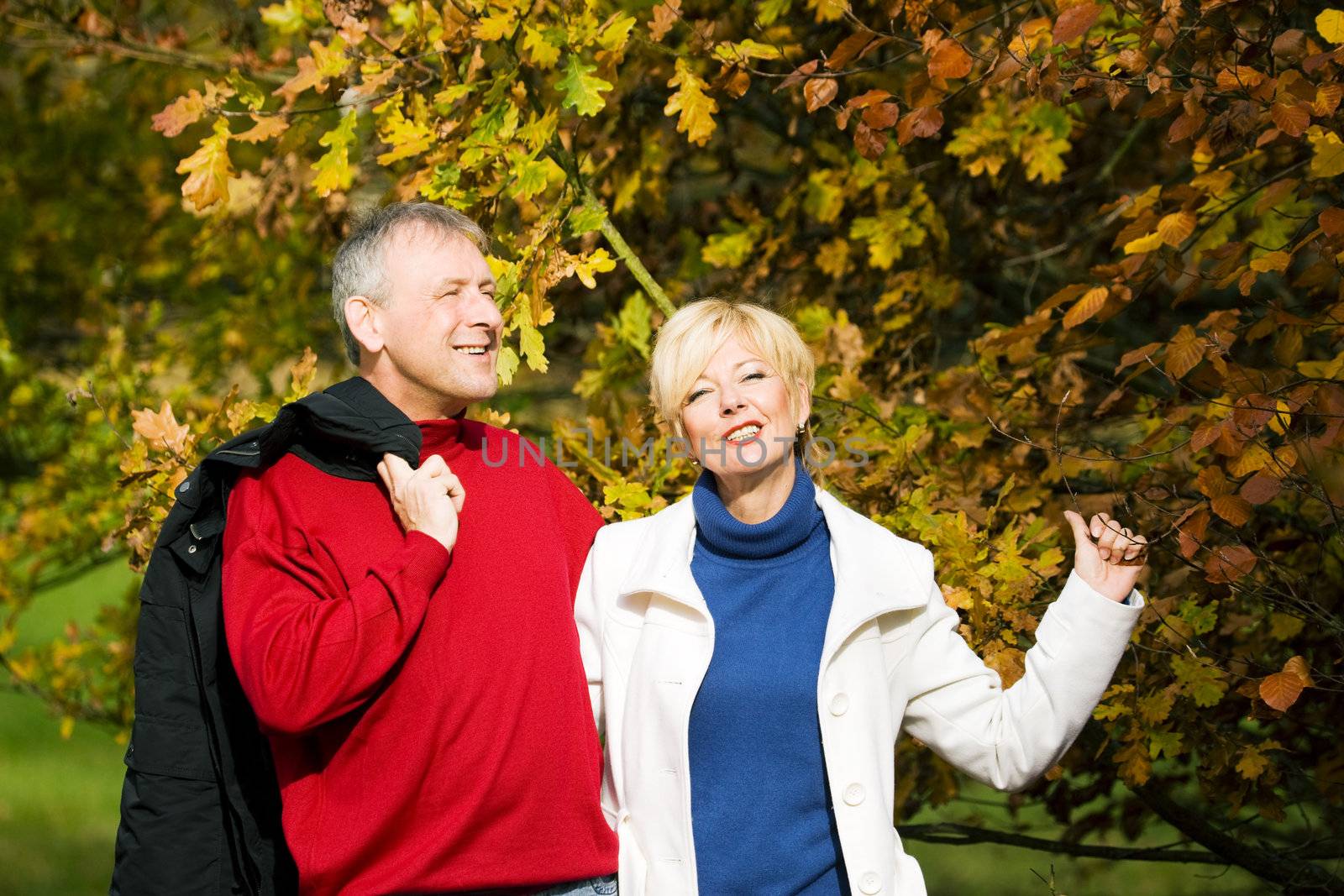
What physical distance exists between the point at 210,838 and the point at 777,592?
1027 mm

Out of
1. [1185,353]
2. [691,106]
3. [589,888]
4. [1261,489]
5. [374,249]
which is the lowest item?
[589,888]

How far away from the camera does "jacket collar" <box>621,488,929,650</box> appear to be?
2201mm

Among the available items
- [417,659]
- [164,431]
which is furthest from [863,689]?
[164,431]

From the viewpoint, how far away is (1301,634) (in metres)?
3.35

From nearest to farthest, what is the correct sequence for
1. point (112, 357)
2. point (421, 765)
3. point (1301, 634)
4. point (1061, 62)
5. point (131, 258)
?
1. point (421, 765)
2. point (1061, 62)
3. point (1301, 634)
4. point (112, 357)
5. point (131, 258)

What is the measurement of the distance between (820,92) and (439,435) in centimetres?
119

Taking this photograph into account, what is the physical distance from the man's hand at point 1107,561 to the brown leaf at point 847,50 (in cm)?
120

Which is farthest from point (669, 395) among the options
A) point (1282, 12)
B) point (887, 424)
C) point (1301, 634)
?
point (1301, 634)

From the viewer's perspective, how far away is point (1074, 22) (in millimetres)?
2535

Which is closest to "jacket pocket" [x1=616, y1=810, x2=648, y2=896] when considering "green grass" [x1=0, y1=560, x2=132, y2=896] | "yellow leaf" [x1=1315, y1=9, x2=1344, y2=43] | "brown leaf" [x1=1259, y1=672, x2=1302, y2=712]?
"brown leaf" [x1=1259, y1=672, x2=1302, y2=712]

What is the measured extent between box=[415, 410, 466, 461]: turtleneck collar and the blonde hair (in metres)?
0.38

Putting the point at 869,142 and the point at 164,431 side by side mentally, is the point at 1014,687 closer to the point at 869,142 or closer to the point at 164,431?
the point at 869,142

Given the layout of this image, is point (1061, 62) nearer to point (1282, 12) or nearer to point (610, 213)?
point (1282, 12)

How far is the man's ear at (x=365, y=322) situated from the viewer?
7.91ft
